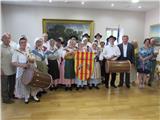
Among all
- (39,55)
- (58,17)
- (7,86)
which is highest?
(58,17)

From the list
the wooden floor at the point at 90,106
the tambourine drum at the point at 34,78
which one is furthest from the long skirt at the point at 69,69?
the tambourine drum at the point at 34,78

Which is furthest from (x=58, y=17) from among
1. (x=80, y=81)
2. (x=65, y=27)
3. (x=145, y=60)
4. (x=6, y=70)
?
(x=6, y=70)

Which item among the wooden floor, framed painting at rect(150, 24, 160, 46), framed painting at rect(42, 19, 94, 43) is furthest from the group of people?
framed painting at rect(42, 19, 94, 43)

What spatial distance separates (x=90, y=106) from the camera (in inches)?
141

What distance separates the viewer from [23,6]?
24.8 ft

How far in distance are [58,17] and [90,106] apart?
515cm

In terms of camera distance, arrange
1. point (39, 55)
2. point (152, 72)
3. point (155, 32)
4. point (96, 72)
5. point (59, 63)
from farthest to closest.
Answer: point (155, 32), point (152, 72), point (96, 72), point (59, 63), point (39, 55)

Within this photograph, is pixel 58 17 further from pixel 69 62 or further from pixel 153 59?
pixel 153 59

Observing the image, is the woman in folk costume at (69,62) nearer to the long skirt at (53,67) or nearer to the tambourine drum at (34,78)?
the long skirt at (53,67)

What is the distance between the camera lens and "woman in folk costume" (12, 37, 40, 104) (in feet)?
11.5

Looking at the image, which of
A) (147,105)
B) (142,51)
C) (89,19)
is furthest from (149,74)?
(89,19)

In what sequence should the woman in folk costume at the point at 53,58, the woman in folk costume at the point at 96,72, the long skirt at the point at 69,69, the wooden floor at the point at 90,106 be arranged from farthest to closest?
the woman in folk costume at the point at 96,72 → the long skirt at the point at 69,69 → the woman in folk costume at the point at 53,58 → the wooden floor at the point at 90,106

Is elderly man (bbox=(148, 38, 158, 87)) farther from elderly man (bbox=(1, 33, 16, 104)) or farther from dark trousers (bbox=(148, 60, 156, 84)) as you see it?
elderly man (bbox=(1, 33, 16, 104))

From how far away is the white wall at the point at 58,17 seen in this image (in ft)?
24.7
